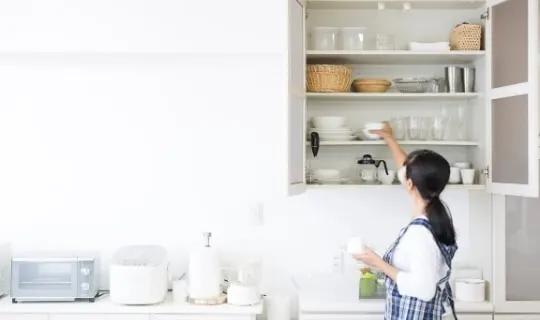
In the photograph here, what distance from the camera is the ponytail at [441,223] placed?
115 inches

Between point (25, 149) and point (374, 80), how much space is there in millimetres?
1901

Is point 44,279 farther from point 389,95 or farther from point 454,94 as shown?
point 454,94

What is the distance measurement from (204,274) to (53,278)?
754mm

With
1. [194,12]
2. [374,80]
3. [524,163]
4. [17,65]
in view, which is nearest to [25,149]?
[17,65]

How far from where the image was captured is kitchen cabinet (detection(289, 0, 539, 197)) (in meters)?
3.30

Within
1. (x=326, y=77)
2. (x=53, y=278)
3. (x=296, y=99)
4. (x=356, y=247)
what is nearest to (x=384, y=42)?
(x=326, y=77)

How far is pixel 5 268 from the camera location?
3.75m

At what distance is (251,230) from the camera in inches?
153

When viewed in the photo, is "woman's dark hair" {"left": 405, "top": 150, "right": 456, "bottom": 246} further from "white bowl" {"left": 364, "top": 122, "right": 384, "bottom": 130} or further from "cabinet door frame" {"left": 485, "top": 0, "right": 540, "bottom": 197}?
"white bowl" {"left": 364, "top": 122, "right": 384, "bottom": 130}

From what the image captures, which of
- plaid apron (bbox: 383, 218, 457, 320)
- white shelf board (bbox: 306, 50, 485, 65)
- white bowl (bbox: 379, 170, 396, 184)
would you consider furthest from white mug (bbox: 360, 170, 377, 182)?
plaid apron (bbox: 383, 218, 457, 320)

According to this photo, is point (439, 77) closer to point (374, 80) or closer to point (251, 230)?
point (374, 80)

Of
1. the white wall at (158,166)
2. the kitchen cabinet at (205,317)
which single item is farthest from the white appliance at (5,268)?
the kitchen cabinet at (205,317)

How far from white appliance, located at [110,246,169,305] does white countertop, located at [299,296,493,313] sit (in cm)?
70

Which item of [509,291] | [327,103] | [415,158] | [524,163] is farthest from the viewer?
[327,103]
